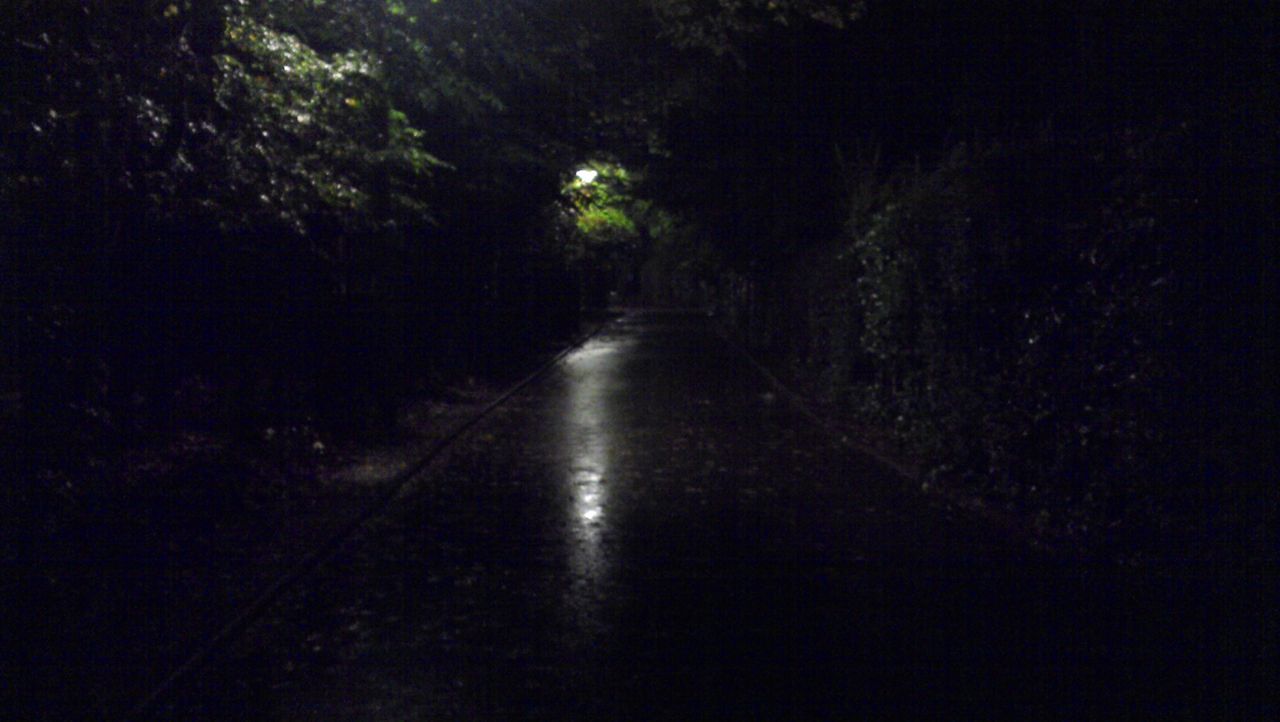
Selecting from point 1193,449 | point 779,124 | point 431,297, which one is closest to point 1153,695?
point 1193,449

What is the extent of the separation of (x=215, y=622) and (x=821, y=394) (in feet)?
52.7

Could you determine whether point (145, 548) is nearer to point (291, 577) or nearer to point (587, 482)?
point (291, 577)

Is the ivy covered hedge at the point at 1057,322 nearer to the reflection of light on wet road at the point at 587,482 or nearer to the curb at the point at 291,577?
the reflection of light on wet road at the point at 587,482

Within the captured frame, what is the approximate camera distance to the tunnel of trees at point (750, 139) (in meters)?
7.34

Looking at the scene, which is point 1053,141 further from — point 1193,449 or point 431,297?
point 431,297

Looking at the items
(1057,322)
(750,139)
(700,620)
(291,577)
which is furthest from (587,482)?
(750,139)

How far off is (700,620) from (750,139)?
61.2ft

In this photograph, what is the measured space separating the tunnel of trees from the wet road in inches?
42.3

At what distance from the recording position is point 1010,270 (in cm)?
1027

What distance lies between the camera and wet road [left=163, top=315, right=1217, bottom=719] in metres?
5.64

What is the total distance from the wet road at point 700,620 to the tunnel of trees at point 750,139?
1.08m

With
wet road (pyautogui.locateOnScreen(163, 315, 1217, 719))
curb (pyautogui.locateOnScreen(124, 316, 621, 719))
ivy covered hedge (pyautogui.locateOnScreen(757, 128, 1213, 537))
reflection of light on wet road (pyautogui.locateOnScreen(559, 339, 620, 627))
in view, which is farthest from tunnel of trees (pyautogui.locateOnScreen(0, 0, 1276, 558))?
reflection of light on wet road (pyautogui.locateOnScreen(559, 339, 620, 627))

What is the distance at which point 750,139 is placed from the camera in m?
24.4

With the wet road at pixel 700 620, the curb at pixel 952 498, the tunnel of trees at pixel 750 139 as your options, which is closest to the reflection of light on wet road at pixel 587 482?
the wet road at pixel 700 620
